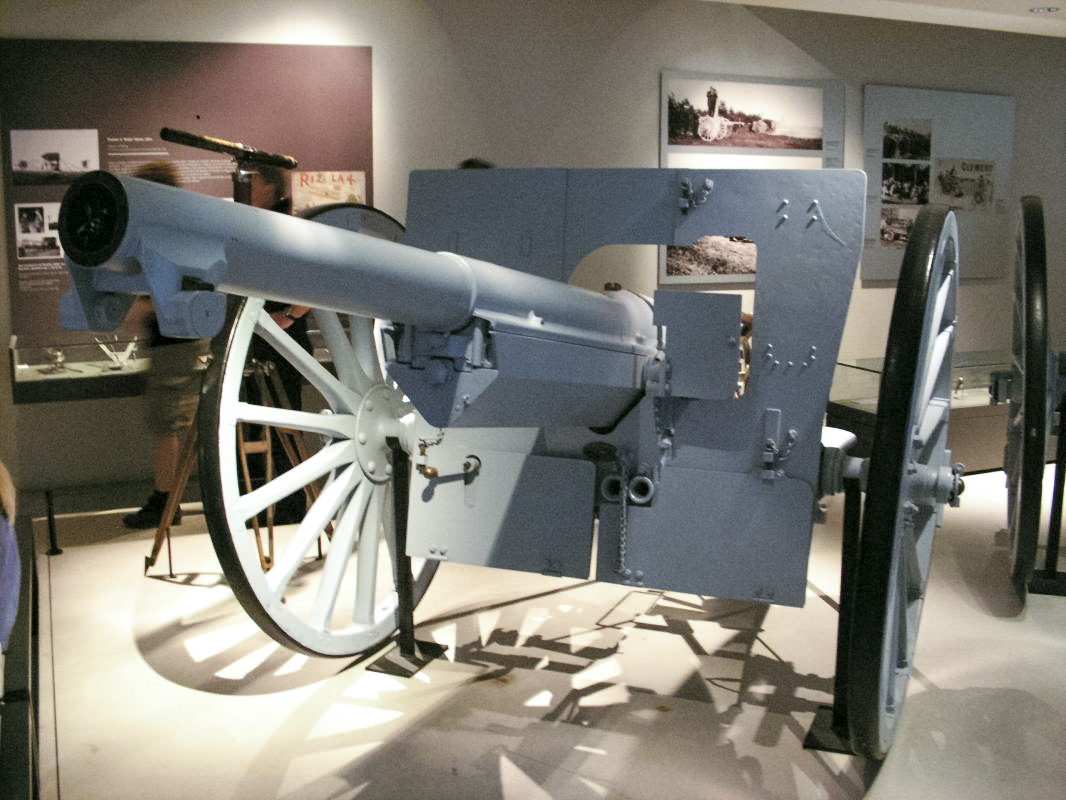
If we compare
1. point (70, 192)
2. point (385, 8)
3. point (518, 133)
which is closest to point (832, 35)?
point (518, 133)

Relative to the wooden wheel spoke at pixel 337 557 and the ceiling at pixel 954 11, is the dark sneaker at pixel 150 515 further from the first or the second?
the ceiling at pixel 954 11

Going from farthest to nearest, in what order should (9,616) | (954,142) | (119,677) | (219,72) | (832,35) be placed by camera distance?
1. (954,142)
2. (832,35)
3. (219,72)
4. (119,677)
5. (9,616)

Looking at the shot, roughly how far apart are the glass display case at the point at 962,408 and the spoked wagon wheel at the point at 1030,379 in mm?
803

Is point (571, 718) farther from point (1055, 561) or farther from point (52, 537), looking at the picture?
point (52, 537)

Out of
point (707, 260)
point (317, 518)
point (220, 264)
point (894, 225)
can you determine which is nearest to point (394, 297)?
point (220, 264)

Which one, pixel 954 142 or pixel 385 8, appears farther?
pixel 954 142

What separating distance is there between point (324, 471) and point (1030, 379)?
7.31ft

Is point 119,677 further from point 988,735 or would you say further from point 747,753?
point 988,735

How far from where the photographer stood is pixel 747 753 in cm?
278

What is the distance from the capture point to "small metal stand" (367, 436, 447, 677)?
125 inches

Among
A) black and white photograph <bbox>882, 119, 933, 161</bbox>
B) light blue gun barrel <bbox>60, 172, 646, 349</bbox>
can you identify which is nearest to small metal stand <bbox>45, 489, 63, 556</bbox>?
light blue gun barrel <bbox>60, 172, 646, 349</bbox>

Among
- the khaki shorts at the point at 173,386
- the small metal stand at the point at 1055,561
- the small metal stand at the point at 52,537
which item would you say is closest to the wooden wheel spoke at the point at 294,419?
the khaki shorts at the point at 173,386

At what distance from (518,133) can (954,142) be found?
2.83 meters

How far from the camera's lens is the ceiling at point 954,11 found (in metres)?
5.41
